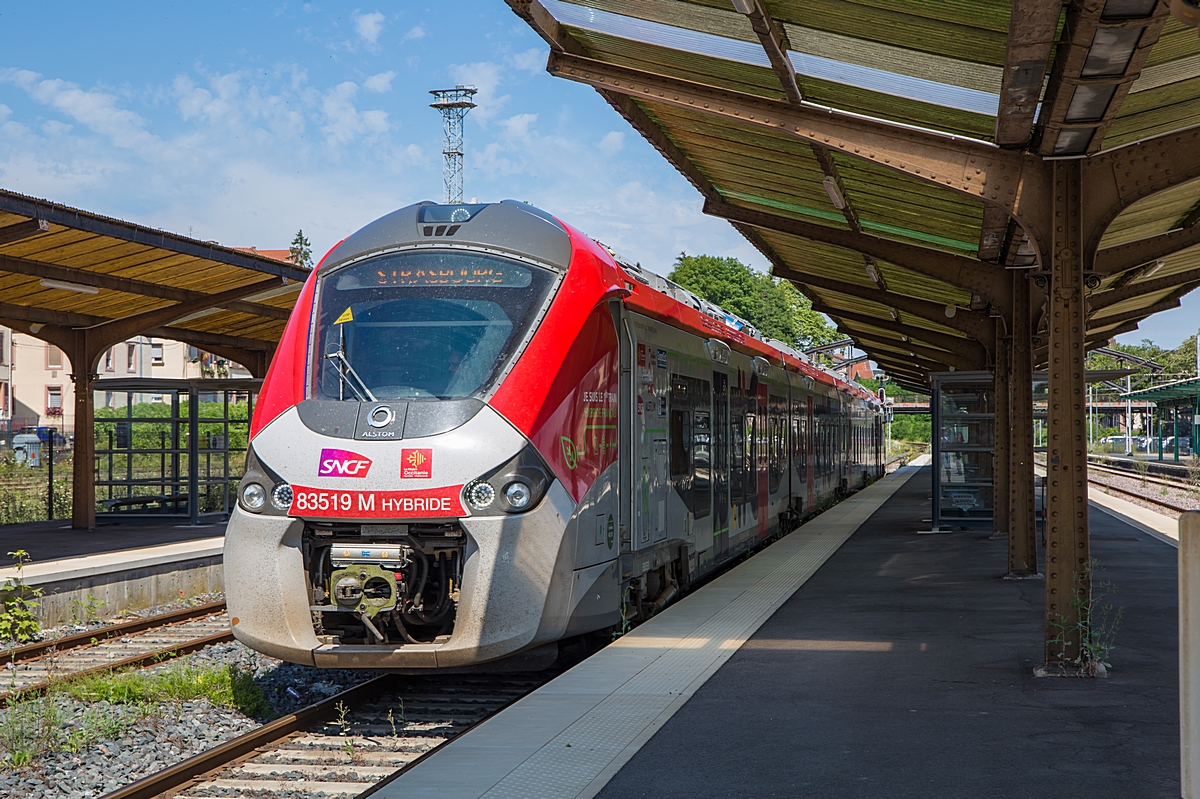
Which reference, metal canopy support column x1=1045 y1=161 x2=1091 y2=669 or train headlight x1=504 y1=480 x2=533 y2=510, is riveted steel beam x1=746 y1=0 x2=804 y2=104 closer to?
metal canopy support column x1=1045 y1=161 x2=1091 y2=669

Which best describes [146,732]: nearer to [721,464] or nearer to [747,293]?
[721,464]

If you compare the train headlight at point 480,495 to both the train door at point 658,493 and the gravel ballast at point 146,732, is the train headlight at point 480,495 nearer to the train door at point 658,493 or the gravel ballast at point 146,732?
the gravel ballast at point 146,732

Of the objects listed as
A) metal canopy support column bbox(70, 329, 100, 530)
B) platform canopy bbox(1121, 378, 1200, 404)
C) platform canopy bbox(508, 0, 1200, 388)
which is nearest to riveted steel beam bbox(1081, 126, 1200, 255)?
platform canopy bbox(508, 0, 1200, 388)

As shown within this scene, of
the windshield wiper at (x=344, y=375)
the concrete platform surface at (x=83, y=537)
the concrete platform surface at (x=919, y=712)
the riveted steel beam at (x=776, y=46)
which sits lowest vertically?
the concrete platform surface at (x=919, y=712)

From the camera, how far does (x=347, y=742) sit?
6.92 meters

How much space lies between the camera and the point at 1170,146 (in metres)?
7.24

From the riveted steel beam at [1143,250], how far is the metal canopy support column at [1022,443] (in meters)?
2.78

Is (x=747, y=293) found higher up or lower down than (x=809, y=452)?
higher up

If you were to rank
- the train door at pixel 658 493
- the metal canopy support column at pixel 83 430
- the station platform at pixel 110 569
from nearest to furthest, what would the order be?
1. the train door at pixel 658 493
2. the station platform at pixel 110 569
3. the metal canopy support column at pixel 83 430

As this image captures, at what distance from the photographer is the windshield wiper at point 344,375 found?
7.55m

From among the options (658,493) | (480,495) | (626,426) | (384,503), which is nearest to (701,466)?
(658,493)

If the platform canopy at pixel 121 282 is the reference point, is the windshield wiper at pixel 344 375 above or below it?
below

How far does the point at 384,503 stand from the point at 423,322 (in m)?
1.38

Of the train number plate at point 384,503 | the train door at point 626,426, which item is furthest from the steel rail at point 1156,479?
the train number plate at point 384,503
